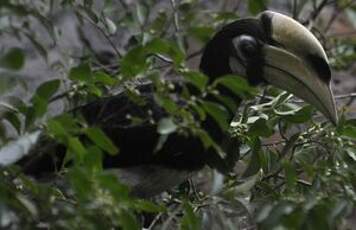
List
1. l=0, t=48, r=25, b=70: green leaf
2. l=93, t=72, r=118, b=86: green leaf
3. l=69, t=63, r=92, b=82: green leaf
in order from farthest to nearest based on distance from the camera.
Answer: l=93, t=72, r=118, b=86: green leaf
l=69, t=63, r=92, b=82: green leaf
l=0, t=48, r=25, b=70: green leaf

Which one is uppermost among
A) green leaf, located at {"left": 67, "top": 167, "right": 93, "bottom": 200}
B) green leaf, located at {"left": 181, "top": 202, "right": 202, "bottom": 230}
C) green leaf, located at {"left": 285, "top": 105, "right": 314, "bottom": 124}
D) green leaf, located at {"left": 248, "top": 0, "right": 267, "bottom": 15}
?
green leaf, located at {"left": 67, "top": 167, "right": 93, "bottom": 200}

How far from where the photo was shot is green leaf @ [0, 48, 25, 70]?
1.32 meters

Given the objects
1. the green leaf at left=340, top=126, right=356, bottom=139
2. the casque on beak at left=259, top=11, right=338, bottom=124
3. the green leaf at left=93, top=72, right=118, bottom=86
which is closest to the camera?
the green leaf at left=93, top=72, right=118, bottom=86

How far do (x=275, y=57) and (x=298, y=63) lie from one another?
65mm

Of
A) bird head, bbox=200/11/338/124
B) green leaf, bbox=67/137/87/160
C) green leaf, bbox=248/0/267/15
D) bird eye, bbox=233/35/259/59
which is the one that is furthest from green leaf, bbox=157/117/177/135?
green leaf, bbox=248/0/267/15

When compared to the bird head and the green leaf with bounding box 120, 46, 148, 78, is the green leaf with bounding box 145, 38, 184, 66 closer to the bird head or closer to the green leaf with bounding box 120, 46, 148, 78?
the green leaf with bounding box 120, 46, 148, 78

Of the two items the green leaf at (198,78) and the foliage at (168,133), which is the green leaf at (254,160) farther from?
the green leaf at (198,78)

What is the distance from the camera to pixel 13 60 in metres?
1.32

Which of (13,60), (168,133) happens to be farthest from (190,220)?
(13,60)

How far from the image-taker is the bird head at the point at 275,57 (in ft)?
6.72

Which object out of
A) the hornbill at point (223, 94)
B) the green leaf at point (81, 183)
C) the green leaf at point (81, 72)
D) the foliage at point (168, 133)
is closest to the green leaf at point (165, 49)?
the foliage at point (168, 133)

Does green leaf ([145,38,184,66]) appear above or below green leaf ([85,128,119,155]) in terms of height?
above

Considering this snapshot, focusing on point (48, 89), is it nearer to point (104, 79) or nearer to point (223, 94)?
point (104, 79)

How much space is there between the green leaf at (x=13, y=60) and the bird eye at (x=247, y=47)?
0.89 metres
